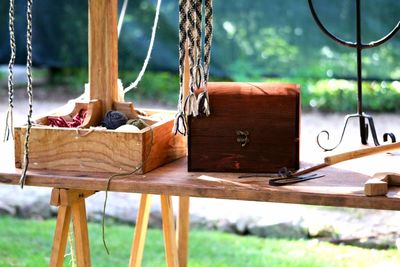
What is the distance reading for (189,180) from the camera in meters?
2.58

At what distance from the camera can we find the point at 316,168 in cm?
268

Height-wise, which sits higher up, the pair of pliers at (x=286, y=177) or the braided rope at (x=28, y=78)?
the braided rope at (x=28, y=78)

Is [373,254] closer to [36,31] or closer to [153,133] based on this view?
[153,133]

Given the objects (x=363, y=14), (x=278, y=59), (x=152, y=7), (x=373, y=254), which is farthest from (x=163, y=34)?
(x=373, y=254)

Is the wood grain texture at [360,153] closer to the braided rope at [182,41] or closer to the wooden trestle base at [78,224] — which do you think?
the braided rope at [182,41]

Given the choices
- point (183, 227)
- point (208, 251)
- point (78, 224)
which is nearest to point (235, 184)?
point (78, 224)

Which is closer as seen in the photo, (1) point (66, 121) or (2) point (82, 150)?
(2) point (82, 150)

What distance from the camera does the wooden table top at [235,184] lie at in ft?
7.94

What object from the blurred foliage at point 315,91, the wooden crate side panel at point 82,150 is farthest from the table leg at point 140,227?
the blurred foliage at point 315,91

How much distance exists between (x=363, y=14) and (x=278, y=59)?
717 millimetres

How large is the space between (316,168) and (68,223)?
72cm

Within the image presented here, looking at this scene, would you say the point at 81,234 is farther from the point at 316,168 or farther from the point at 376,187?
the point at 376,187

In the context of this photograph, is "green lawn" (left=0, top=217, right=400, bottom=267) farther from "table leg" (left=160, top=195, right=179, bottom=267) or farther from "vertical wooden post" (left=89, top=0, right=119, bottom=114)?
"vertical wooden post" (left=89, top=0, right=119, bottom=114)

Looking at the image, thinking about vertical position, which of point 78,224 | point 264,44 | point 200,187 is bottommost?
point 78,224
